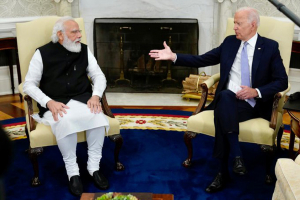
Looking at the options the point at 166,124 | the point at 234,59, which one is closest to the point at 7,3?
the point at 166,124

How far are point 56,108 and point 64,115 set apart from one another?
8 cm

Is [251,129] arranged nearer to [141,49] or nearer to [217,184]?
[217,184]

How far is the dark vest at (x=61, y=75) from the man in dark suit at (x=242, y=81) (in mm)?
635

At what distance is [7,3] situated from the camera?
187 inches

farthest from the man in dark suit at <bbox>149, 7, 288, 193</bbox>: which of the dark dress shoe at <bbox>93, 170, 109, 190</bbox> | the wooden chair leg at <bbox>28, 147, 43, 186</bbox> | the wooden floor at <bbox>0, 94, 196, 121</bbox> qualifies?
the wooden floor at <bbox>0, 94, 196, 121</bbox>

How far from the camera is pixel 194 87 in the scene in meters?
4.70

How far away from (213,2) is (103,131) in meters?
2.82

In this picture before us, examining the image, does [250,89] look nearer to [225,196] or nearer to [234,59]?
[234,59]

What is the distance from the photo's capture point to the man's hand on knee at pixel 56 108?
2.63 m

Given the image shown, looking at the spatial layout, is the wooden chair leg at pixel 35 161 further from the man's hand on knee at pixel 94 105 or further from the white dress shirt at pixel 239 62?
the white dress shirt at pixel 239 62

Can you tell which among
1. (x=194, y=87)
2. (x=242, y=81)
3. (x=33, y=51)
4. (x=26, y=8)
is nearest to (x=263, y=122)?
(x=242, y=81)

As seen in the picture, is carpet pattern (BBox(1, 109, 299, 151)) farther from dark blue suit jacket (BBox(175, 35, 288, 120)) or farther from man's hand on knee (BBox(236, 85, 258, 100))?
man's hand on knee (BBox(236, 85, 258, 100))

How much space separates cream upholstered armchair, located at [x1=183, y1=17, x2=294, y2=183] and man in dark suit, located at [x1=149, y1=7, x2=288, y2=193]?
Result: 8 centimetres

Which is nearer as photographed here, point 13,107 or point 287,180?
point 287,180
